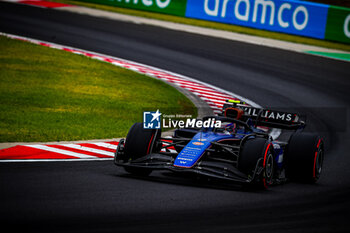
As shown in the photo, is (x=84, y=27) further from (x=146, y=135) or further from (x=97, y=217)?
(x=97, y=217)

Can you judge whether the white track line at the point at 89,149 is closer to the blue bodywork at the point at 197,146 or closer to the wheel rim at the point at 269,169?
the blue bodywork at the point at 197,146

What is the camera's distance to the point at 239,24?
30.3 metres

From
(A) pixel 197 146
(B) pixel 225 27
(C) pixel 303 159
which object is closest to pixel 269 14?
(B) pixel 225 27

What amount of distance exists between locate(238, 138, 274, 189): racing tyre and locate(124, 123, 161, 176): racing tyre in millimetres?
1588

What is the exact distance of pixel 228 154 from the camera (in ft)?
34.2

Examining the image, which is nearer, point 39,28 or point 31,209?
point 31,209

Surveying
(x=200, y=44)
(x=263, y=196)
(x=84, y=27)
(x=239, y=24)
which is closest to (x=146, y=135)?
(x=263, y=196)

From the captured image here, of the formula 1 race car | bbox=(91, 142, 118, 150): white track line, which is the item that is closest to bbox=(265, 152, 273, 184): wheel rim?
the formula 1 race car

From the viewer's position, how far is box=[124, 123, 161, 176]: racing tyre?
1022 cm

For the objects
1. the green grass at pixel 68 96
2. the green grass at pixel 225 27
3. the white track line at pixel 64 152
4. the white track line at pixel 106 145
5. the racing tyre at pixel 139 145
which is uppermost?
the green grass at pixel 225 27

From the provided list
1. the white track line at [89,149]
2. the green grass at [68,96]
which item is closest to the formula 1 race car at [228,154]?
the white track line at [89,149]

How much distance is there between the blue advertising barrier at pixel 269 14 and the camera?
1099 inches

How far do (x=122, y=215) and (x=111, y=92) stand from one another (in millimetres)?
10416

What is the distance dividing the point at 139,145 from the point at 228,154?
1541 mm
